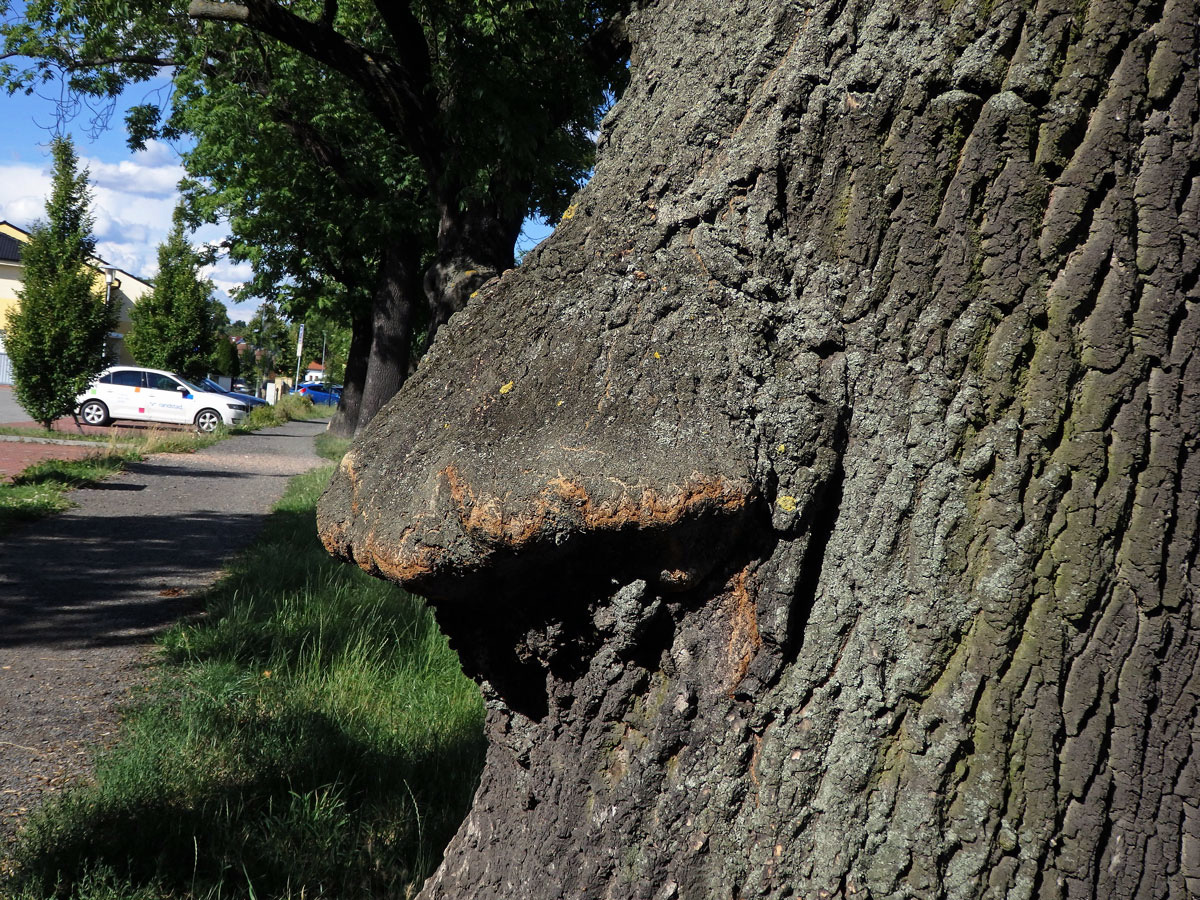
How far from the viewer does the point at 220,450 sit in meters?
20.7

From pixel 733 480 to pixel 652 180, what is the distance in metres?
0.67

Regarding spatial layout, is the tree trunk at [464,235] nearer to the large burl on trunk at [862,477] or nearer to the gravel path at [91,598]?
the gravel path at [91,598]

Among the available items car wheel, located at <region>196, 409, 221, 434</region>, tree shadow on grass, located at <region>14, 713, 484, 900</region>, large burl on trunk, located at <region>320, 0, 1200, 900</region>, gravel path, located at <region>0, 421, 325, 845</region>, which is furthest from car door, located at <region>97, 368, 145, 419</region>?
large burl on trunk, located at <region>320, 0, 1200, 900</region>

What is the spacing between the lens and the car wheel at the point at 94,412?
24.6 metres

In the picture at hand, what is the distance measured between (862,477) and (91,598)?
6555mm

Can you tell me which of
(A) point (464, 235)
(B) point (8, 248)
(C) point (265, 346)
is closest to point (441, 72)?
(A) point (464, 235)

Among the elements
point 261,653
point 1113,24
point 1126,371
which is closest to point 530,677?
point 1126,371

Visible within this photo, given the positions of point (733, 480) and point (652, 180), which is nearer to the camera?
point (733, 480)

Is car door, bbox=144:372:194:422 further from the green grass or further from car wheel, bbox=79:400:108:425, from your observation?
the green grass

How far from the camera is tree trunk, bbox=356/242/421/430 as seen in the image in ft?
58.7

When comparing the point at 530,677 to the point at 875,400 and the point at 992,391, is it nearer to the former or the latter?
the point at 875,400

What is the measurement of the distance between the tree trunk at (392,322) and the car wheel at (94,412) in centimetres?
955

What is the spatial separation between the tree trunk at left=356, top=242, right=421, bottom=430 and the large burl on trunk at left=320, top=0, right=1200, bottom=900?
1601 centimetres

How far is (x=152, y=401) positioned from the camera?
25.4 m
